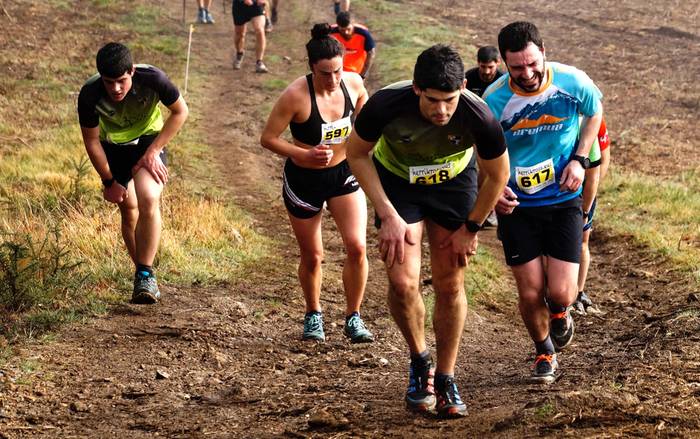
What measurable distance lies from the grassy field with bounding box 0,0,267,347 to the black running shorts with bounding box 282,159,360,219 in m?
1.77

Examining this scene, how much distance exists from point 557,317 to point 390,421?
158 cm

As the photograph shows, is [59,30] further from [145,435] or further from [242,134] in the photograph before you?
[145,435]

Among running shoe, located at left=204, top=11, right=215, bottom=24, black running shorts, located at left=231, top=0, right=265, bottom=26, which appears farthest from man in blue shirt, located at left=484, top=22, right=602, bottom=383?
running shoe, located at left=204, top=11, right=215, bottom=24

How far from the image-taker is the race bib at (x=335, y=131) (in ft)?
23.0

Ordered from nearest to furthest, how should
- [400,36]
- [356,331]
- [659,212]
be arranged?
[356,331] → [659,212] → [400,36]

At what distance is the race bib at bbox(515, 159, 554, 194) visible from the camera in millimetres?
6211

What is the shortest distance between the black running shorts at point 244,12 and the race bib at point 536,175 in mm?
14487

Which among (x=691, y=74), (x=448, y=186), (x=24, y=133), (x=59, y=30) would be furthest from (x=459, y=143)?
(x=59, y=30)

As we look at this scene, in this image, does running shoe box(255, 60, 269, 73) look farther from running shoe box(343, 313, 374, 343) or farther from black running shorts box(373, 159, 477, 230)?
black running shorts box(373, 159, 477, 230)

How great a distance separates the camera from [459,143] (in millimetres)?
5379

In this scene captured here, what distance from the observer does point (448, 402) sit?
5441 millimetres

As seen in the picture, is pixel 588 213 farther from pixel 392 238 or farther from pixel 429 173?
pixel 392 238

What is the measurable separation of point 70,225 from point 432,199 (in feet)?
15.3

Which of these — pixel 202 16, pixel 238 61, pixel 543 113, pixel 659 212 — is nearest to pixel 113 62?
pixel 543 113
